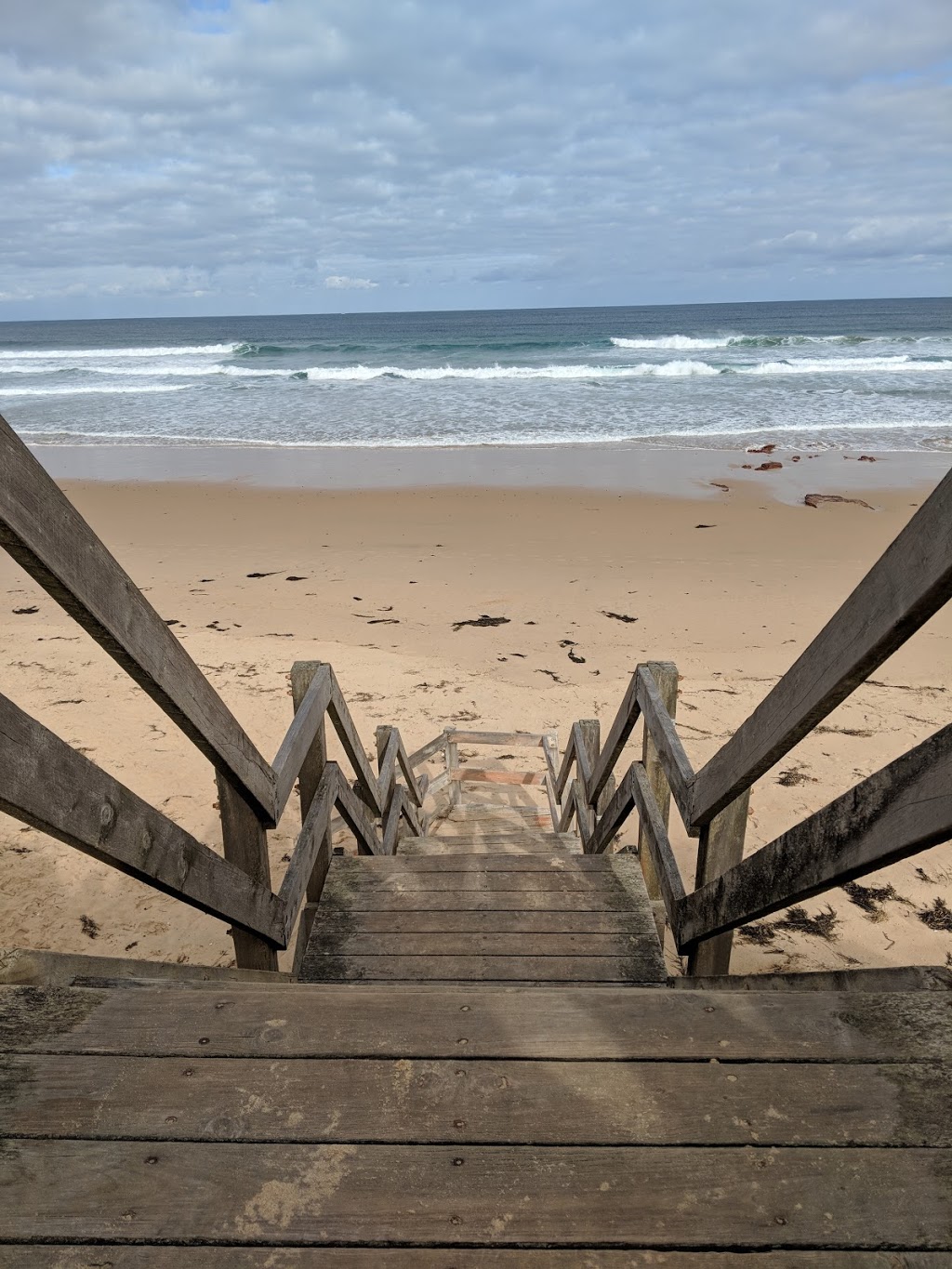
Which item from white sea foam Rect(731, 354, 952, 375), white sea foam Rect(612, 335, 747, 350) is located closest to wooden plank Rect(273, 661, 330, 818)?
white sea foam Rect(731, 354, 952, 375)

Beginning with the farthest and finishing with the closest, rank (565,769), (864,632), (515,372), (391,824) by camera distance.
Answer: (515,372) → (565,769) → (391,824) → (864,632)

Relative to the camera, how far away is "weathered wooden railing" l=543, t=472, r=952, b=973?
1.28 m

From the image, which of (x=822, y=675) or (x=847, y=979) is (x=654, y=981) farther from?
(x=822, y=675)

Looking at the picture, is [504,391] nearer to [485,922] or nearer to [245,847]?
[485,922]

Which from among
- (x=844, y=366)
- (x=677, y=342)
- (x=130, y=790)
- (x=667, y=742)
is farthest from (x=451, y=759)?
(x=677, y=342)

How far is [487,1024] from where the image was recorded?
1747 millimetres

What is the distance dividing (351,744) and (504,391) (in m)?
27.4

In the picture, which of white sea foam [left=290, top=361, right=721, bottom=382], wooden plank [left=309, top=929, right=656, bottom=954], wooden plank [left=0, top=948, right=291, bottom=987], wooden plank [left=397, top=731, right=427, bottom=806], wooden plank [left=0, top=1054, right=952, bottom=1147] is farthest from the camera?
white sea foam [left=290, top=361, right=721, bottom=382]

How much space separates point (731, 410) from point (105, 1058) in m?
25.5

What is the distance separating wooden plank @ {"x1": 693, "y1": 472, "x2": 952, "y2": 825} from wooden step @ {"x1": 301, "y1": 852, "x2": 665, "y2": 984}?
1129 millimetres

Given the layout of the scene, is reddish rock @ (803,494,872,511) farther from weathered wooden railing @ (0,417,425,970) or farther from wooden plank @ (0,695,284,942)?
wooden plank @ (0,695,284,942)

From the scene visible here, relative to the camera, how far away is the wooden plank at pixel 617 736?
3.55m

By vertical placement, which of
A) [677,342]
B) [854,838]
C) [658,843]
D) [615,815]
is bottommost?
[615,815]

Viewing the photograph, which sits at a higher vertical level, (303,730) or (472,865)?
(303,730)
